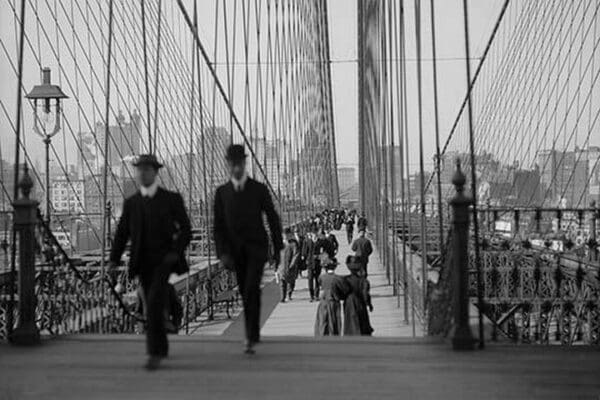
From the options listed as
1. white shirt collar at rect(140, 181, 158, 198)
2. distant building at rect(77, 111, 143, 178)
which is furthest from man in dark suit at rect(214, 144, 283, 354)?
distant building at rect(77, 111, 143, 178)

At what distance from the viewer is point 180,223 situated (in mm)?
4434

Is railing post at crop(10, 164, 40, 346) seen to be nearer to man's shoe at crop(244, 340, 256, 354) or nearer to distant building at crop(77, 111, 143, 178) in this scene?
man's shoe at crop(244, 340, 256, 354)

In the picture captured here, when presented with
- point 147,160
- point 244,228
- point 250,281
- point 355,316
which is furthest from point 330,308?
point 147,160

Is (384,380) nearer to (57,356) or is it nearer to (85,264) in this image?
(57,356)

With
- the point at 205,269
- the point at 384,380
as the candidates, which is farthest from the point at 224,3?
the point at 384,380

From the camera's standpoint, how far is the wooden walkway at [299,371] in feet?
13.7

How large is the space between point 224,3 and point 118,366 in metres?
9.70

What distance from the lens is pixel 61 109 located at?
39.3 ft

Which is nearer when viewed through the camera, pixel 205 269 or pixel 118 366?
pixel 118 366

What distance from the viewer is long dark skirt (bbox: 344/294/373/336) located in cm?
861

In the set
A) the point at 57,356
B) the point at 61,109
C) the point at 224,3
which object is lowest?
the point at 57,356

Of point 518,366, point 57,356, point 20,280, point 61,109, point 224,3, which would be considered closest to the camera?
point 518,366

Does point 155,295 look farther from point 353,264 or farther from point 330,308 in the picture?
point 353,264

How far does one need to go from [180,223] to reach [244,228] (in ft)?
1.24
